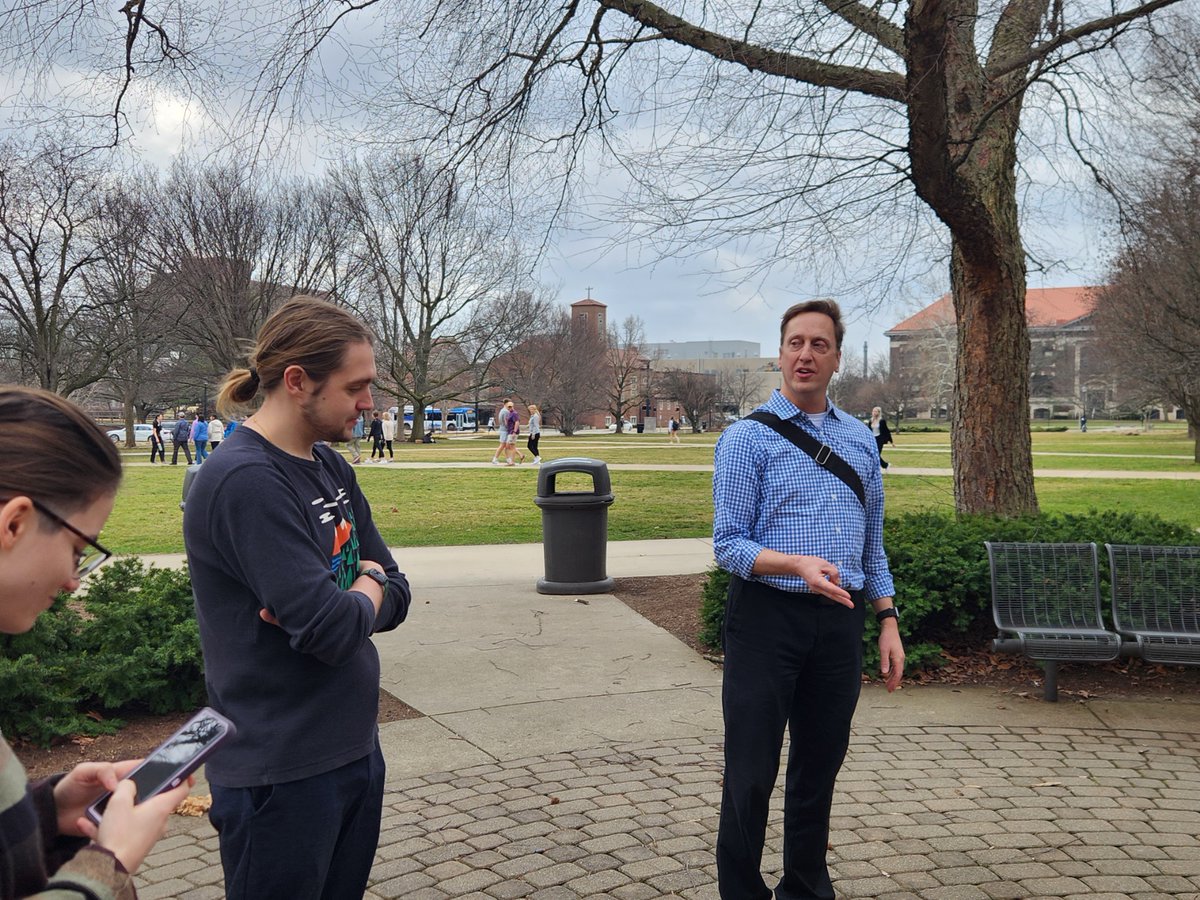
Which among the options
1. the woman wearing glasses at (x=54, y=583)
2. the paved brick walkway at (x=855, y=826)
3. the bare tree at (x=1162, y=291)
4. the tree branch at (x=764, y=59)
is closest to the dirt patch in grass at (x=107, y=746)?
the paved brick walkway at (x=855, y=826)

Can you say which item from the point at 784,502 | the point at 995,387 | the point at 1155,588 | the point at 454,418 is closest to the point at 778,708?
the point at 784,502

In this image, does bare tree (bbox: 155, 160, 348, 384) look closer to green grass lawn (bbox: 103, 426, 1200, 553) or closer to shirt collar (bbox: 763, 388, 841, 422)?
green grass lawn (bbox: 103, 426, 1200, 553)

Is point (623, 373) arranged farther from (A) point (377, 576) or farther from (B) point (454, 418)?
(A) point (377, 576)

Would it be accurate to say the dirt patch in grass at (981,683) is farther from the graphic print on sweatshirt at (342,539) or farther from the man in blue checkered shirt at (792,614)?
the graphic print on sweatshirt at (342,539)

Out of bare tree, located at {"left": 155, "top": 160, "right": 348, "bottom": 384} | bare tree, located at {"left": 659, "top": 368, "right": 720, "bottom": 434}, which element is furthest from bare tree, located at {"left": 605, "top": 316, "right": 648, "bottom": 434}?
bare tree, located at {"left": 155, "top": 160, "right": 348, "bottom": 384}

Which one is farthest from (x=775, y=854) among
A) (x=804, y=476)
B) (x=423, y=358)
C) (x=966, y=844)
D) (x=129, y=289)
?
(x=423, y=358)

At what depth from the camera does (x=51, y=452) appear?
1.40 metres

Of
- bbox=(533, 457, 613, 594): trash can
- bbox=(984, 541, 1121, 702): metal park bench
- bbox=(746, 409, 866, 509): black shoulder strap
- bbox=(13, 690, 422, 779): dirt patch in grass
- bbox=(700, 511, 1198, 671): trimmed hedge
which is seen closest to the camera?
bbox=(746, 409, 866, 509): black shoulder strap

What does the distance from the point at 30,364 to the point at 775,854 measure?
124 feet

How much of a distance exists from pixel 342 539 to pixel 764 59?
19.1 ft

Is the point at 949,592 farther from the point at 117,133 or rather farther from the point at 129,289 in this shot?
the point at 129,289

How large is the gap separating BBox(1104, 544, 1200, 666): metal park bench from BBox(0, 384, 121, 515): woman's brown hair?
6.36 meters

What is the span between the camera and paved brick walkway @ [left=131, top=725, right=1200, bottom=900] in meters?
3.77

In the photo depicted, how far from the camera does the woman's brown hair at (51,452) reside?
1.38 m
